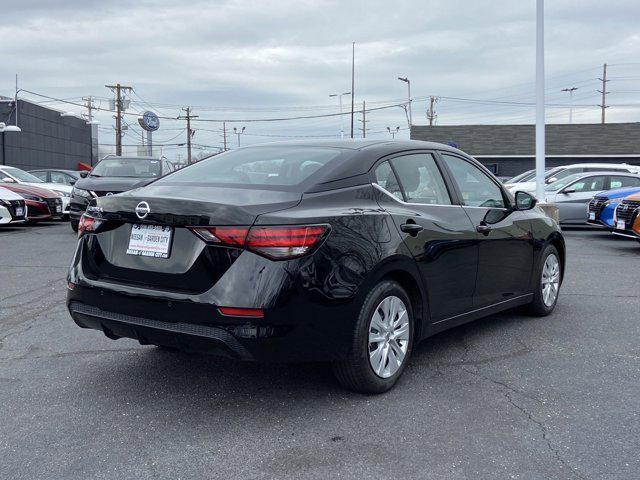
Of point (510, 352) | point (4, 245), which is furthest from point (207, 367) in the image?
point (4, 245)

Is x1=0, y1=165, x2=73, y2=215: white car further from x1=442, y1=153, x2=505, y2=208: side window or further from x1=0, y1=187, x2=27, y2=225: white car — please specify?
x1=442, y1=153, x2=505, y2=208: side window

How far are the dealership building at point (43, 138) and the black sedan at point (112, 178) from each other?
21.6 m

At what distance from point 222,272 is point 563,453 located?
6.44ft

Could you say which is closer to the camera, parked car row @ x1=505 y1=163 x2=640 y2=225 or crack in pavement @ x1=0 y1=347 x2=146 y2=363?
crack in pavement @ x1=0 y1=347 x2=146 y2=363

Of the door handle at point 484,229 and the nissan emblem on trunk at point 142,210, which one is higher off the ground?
the nissan emblem on trunk at point 142,210

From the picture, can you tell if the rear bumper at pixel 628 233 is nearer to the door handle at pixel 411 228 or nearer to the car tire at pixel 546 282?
the car tire at pixel 546 282

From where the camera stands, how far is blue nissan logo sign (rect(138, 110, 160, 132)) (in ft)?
204

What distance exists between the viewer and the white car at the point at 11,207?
13.4 meters

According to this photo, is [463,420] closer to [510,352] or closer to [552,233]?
[510,352]

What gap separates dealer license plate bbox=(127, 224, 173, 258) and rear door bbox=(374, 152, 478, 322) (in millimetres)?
1357

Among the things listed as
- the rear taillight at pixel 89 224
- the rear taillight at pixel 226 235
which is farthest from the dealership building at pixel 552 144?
the rear taillight at pixel 226 235

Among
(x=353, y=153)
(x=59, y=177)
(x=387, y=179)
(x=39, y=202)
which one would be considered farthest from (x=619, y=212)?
(x=59, y=177)

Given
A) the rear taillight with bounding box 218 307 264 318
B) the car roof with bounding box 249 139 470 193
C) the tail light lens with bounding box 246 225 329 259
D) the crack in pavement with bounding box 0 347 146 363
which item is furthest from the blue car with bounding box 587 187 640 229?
the rear taillight with bounding box 218 307 264 318

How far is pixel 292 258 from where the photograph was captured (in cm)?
344
